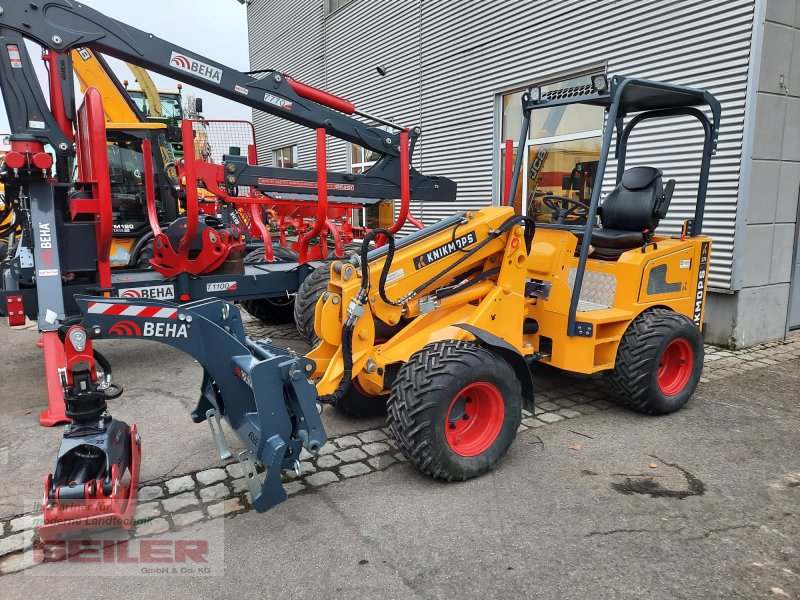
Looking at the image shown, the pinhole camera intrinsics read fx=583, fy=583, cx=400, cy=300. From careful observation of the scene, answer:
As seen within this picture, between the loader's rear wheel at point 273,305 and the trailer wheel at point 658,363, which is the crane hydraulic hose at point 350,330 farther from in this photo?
the loader's rear wheel at point 273,305

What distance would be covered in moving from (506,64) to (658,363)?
6.41m

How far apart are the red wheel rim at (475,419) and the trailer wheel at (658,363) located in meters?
1.35

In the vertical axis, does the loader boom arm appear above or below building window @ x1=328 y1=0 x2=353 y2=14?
below

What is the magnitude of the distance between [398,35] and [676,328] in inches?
378

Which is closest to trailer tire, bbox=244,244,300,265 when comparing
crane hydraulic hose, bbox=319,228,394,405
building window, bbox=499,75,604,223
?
building window, bbox=499,75,604,223

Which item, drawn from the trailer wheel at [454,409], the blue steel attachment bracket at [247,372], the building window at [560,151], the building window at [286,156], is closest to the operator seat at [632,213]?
the trailer wheel at [454,409]

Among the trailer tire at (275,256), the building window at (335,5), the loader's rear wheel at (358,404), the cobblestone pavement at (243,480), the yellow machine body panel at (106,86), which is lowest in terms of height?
the cobblestone pavement at (243,480)

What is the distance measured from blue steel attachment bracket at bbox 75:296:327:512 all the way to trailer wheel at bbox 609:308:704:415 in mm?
2511

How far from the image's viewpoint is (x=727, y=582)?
260 centimetres

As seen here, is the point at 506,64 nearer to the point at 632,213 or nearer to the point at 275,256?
the point at 275,256

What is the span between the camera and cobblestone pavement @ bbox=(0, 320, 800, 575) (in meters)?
3.06

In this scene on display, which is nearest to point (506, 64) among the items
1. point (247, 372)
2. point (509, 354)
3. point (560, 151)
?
point (560, 151)

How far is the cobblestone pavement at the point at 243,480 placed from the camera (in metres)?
3.06

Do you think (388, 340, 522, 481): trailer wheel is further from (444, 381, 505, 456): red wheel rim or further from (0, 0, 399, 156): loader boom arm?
(0, 0, 399, 156): loader boom arm
